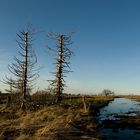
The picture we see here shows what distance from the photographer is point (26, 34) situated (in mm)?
35344

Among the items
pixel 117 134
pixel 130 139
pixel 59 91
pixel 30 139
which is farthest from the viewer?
pixel 59 91

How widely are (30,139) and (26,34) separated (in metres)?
23.6

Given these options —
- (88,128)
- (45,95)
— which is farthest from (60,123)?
(45,95)

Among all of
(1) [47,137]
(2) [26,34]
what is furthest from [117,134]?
(2) [26,34]

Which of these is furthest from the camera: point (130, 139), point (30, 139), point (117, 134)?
point (117, 134)

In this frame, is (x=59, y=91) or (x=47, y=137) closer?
(x=47, y=137)

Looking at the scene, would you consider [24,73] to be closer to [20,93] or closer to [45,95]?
[20,93]

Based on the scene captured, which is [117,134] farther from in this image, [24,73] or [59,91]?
[59,91]

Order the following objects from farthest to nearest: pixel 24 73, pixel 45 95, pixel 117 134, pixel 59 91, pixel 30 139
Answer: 1. pixel 45 95
2. pixel 59 91
3. pixel 24 73
4. pixel 117 134
5. pixel 30 139

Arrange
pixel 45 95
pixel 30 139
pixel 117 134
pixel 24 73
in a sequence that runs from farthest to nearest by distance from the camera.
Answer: pixel 45 95 → pixel 24 73 → pixel 117 134 → pixel 30 139

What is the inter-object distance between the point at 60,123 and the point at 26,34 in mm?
19226

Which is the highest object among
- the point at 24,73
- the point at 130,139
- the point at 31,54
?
the point at 31,54

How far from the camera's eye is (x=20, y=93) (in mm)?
36719

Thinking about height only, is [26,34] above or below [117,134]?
above
